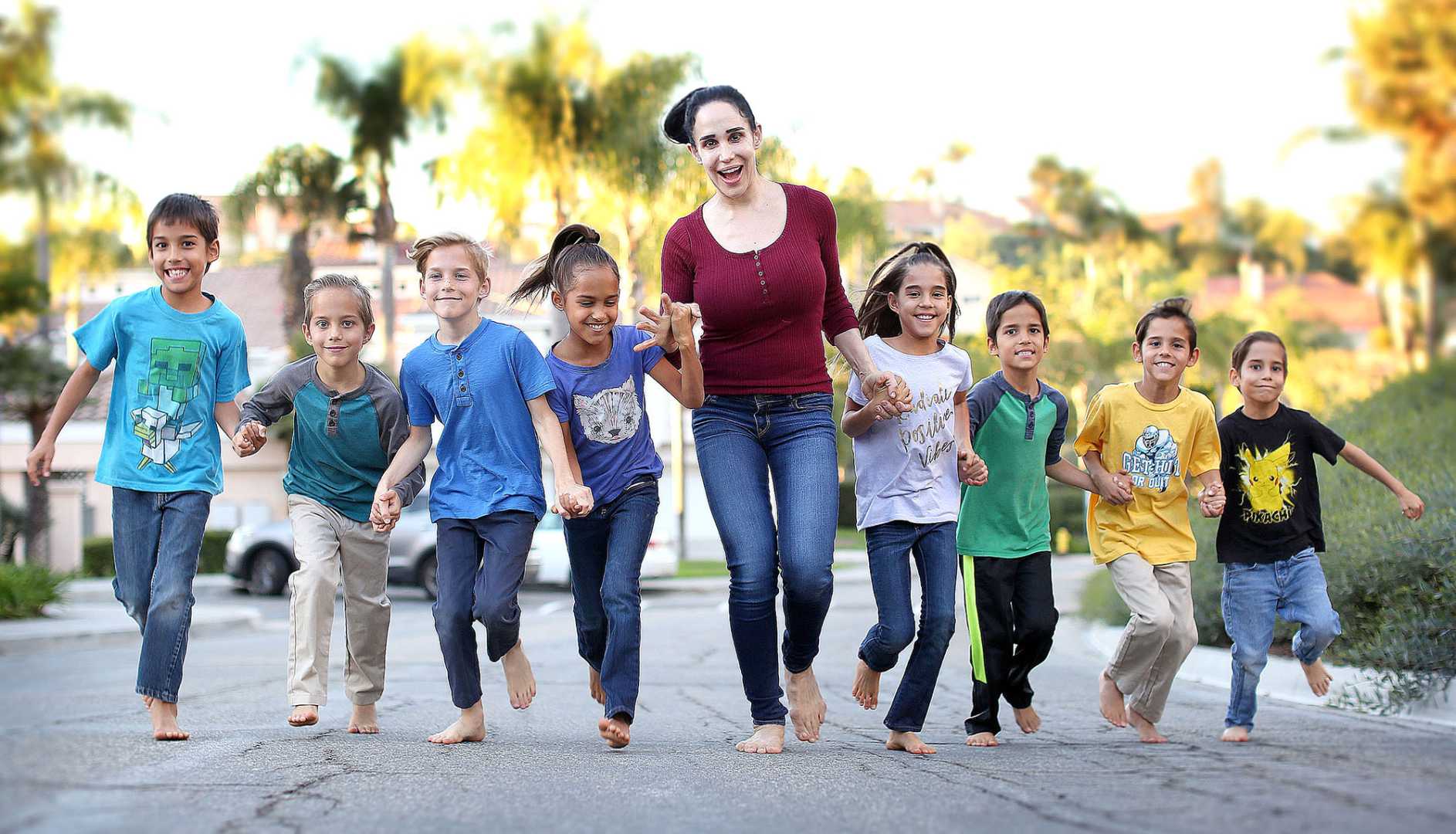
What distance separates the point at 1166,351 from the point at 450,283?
2889 mm

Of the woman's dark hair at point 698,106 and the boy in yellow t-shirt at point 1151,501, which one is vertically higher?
the woman's dark hair at point 698,106

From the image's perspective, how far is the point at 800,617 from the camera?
5.67 meters

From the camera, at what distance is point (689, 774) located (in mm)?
4852

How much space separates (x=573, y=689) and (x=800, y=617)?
355 cm

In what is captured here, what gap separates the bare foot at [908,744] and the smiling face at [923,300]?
4.97ft

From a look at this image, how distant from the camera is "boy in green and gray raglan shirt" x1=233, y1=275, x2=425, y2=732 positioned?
6004mm

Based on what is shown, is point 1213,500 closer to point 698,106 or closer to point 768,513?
point 768,513

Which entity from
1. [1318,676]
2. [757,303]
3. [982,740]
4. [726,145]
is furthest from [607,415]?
[1318,676]

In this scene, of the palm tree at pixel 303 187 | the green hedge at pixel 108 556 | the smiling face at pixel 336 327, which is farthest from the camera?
the palm tree at pixel 303 187

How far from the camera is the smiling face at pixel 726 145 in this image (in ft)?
18.6

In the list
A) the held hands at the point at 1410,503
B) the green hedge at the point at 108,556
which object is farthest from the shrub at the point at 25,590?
the green hedge at the point at 108,556

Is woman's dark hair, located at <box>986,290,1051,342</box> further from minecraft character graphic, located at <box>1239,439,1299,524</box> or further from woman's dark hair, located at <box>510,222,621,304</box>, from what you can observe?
woman's dark hair, located at <box>510,222,621,304</box>

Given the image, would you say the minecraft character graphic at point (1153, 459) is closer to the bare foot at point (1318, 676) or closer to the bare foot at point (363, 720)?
the bare foot at point (1318, 676)

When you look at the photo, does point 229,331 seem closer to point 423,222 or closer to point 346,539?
point 346,539
